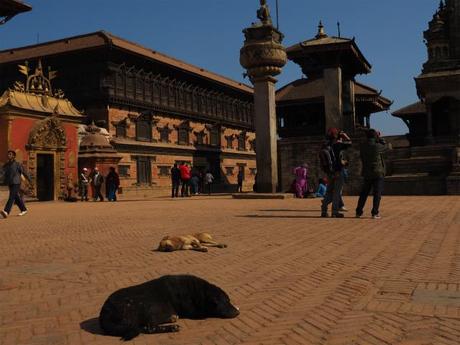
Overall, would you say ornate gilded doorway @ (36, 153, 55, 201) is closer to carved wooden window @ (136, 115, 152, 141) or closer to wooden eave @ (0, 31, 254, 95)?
wooden eave @ (0, 31, 254, 95)

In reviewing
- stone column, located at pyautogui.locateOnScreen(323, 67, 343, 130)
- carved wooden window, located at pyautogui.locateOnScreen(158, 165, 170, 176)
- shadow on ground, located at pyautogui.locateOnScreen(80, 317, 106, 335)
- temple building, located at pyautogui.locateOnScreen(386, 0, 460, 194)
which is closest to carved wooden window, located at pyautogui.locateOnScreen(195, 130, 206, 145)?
carved wooden window, located at pyautogui.locateOnScreen(158, 165, 170, 176)

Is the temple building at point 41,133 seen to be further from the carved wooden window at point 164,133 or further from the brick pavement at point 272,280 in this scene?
the brick pavement at point 272,280

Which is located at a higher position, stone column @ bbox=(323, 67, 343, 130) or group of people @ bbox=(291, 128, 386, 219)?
stone column @ bbox=(323, 67, 343, 130)

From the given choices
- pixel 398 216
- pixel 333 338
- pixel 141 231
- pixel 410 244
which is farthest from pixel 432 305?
pixel 398 216

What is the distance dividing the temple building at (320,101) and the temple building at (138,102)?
10588mm

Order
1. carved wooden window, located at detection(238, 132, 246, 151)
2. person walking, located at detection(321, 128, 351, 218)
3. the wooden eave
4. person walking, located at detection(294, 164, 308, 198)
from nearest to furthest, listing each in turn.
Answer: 1. person walking, located at detection(321, 128, 351, 218)
2. person walking, located at detection(294, 164, 308, 198)
3. the wooden eave
4. carved wooden window, located at detection(238, 132, 246, 151)

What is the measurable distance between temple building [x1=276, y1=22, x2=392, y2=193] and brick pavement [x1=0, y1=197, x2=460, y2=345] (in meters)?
15.0

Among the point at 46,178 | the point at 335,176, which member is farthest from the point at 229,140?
the point at 335,176

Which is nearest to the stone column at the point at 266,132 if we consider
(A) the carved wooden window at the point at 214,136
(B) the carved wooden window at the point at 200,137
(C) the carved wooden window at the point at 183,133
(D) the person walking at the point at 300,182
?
(D) the person walking at the point at 300,182

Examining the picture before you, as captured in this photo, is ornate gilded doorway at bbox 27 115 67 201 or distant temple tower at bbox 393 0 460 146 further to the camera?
distant temple tower at bbox 393 0 460 146

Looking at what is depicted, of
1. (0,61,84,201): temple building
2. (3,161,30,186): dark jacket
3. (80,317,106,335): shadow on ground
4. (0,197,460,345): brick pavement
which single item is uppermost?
(0,61,84,201): temple building

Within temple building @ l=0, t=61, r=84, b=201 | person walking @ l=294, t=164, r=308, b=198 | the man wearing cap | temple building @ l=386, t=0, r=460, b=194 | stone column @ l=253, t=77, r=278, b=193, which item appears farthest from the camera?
the man wearing cap

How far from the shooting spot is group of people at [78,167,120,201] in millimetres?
24016

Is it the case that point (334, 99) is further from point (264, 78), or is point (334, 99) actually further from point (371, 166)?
point (371, 166)
